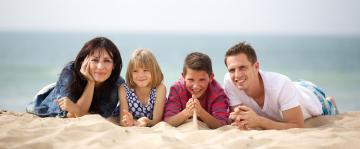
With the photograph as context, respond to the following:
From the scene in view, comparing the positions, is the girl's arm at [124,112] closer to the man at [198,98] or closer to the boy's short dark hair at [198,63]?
the man at [198,98]

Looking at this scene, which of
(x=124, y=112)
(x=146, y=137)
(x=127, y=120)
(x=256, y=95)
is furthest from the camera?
(x=256, y=95)

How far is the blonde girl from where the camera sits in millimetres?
4930

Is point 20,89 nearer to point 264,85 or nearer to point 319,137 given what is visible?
point 264,85

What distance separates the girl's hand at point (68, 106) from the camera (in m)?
4.77

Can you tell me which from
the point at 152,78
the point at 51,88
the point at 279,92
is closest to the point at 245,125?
the point at 279,92

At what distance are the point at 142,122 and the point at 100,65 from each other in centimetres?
84

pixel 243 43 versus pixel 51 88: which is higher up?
pixel 243 43

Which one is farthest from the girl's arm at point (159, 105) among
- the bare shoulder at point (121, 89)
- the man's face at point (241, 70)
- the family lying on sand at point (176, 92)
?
the man's face at point (241, 70)

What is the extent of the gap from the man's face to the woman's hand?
5.75 feet

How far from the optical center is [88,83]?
16.4 feet

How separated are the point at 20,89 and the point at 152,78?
11419 millimetres

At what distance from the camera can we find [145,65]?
4.93m

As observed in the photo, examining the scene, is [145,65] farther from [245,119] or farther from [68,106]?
[245,119]

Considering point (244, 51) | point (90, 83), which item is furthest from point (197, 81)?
point (90, 83)
